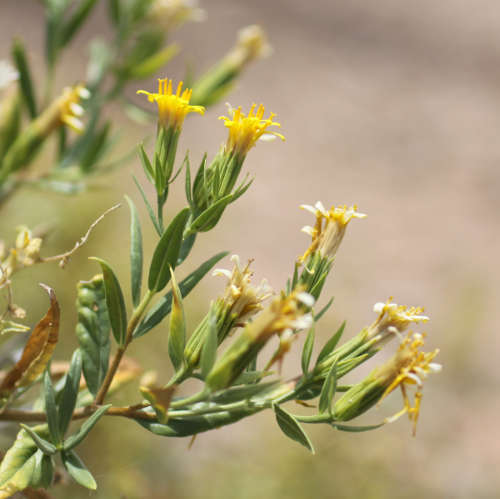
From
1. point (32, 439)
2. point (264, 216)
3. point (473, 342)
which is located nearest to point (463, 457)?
point (473, 342)

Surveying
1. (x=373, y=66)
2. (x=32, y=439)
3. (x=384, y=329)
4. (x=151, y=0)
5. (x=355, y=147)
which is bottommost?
(x=32, y=439)

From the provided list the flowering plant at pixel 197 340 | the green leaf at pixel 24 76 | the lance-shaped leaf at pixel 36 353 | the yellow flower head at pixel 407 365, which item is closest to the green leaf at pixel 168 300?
the flowering plant at pixel 197 340

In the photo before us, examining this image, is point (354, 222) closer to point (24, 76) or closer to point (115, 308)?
point (24, 76)

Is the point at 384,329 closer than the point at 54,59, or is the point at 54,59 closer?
the point at 384,329

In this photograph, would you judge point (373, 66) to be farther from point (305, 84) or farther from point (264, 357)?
point (264, 357)

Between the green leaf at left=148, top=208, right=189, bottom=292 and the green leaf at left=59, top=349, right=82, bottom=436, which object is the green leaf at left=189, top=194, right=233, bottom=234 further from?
the green leaf at left=59, top=349, right=82, bottom=436

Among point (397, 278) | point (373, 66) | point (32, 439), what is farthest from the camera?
point (373, 66)

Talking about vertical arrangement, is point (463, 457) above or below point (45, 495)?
below
